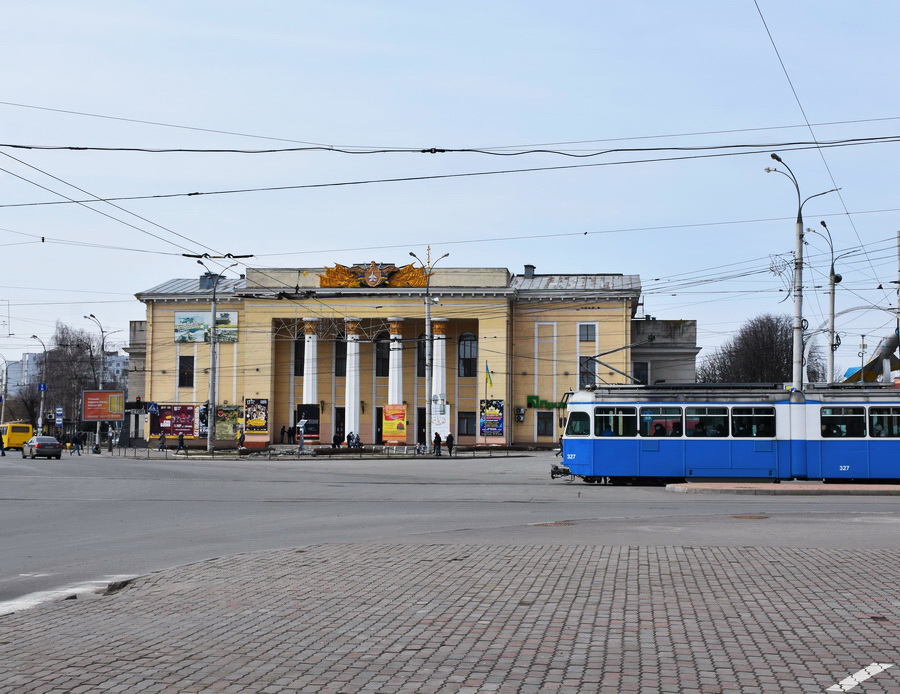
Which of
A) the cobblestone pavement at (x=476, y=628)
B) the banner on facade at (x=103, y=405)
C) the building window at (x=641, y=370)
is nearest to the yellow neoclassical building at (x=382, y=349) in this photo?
the building window at (x=641, y=370)

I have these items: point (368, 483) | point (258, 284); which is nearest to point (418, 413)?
point (258, 284)

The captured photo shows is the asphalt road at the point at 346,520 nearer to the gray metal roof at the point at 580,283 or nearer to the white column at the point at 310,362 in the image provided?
the white column at the point at 310,362

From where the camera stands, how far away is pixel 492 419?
214 ft

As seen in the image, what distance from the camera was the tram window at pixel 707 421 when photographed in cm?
2914

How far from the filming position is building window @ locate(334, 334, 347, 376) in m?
71.3

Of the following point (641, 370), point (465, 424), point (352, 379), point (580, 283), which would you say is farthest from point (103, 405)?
point (641, 370)

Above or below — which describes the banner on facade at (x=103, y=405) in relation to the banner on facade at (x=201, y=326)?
below

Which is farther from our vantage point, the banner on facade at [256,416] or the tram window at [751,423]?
the banner on facade at [256,416]

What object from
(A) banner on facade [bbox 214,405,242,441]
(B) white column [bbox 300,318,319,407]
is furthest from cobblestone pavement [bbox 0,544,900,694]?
(B) white column [bbox 300,318,319,407]

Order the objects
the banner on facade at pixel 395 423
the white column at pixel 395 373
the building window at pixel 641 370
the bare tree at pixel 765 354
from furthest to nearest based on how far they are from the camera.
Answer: the bare tree at pixel 765 354, the building window at pixel 641 370, the white column at pixel 395 373, the banner on facade at pixel 395 423

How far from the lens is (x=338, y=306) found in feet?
223

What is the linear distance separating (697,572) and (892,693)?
476 cm

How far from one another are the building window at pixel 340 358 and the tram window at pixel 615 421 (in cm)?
4273

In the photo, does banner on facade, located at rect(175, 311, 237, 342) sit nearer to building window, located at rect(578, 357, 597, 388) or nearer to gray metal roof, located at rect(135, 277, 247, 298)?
gray metal roof, located at rect(135, 277, 247, 298)
